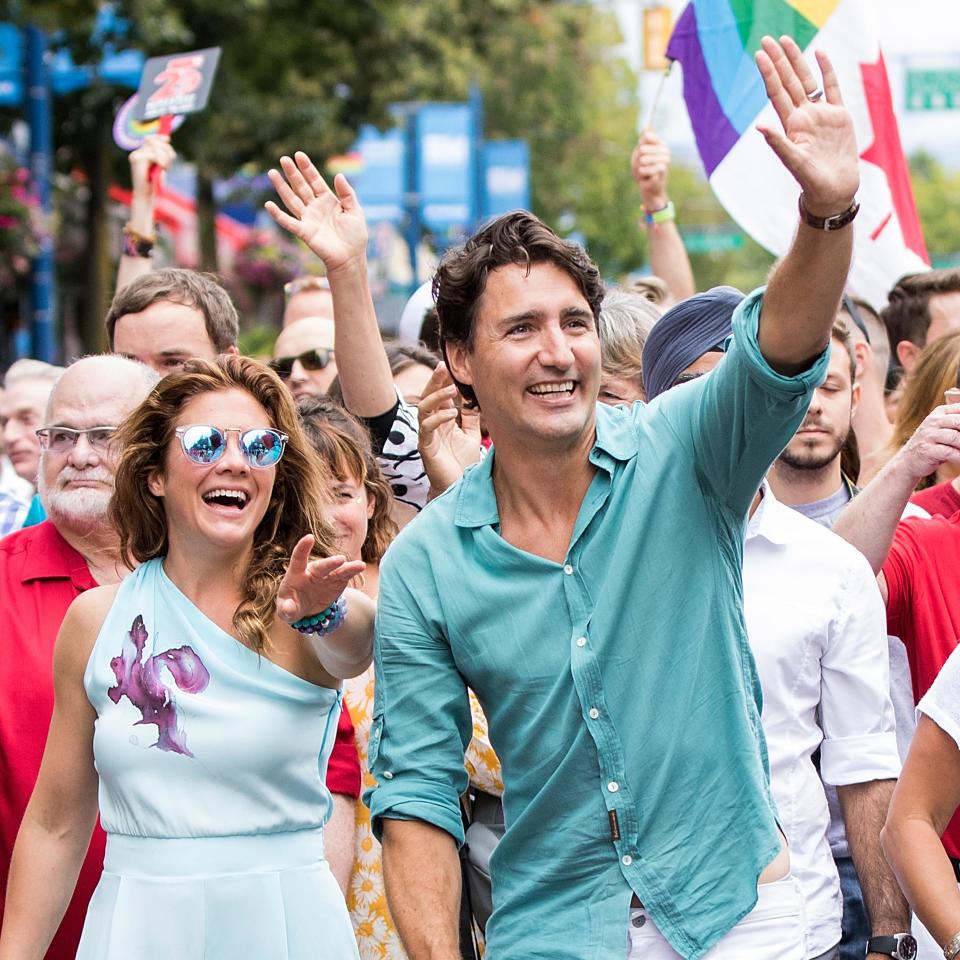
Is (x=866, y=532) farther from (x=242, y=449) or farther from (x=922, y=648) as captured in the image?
(x=242, y=449)

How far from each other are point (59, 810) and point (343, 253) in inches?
64.7

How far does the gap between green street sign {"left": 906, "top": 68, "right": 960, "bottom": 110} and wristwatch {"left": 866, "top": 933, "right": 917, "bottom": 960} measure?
1863 centimetres

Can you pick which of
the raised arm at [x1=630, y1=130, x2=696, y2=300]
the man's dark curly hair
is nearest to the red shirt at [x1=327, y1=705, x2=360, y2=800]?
the man's dark curly hair

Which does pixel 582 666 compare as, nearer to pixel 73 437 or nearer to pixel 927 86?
pixel 73 437

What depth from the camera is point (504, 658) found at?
3367mm

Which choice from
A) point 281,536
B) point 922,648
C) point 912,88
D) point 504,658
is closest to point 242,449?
point 281,536


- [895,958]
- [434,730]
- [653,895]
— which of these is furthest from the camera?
[895,958]

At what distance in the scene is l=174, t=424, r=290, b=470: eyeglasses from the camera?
407 cm

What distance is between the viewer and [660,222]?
25.9 feet

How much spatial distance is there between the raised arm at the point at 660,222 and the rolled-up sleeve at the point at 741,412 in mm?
4428

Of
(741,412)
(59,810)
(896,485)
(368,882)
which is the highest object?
(741,412)

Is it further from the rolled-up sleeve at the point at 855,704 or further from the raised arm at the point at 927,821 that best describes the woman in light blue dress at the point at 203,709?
the raised arm at the point at 927,821

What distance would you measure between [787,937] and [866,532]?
1.32 metres

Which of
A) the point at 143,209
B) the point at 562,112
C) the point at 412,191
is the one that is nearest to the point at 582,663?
the point at 143,209
